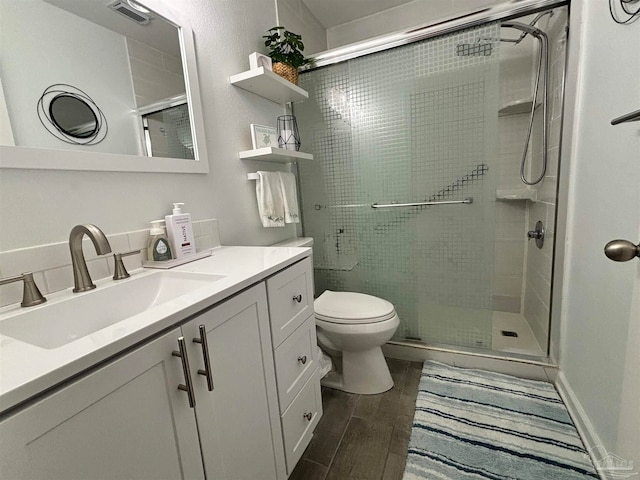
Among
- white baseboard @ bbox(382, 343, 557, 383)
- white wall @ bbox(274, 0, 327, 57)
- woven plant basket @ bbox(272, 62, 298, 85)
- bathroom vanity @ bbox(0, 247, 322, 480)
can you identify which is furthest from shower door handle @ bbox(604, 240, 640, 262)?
white wall @ bbox(274, 0, 327, 57)

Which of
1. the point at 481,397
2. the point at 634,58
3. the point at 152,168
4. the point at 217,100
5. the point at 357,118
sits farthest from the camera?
the point at 357,118

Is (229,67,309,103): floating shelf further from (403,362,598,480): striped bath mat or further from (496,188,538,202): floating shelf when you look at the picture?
(403,362,598,480): striped bath mat

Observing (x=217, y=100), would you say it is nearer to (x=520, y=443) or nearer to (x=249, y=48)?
(x=249, y=48)

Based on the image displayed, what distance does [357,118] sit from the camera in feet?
5.83

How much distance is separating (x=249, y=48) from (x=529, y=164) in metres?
2.00

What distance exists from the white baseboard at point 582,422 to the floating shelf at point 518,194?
1097mm

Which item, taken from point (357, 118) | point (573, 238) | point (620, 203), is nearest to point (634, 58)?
point (620, 203)

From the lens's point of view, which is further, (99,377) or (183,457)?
(183,457)

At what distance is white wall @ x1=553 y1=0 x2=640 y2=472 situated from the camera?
2.80 ft

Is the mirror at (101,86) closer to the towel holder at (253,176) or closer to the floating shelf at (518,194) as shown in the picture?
the towel holder at (253,176)

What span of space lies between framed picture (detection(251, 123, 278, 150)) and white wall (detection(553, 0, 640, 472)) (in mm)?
1391

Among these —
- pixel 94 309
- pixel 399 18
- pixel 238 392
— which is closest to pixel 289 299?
pixel 238 392

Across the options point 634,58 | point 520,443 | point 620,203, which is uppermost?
point 634,58

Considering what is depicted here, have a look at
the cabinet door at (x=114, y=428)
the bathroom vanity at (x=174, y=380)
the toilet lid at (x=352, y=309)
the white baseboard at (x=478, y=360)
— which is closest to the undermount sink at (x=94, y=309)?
the bathroom vanity at (x=174, y=380)
